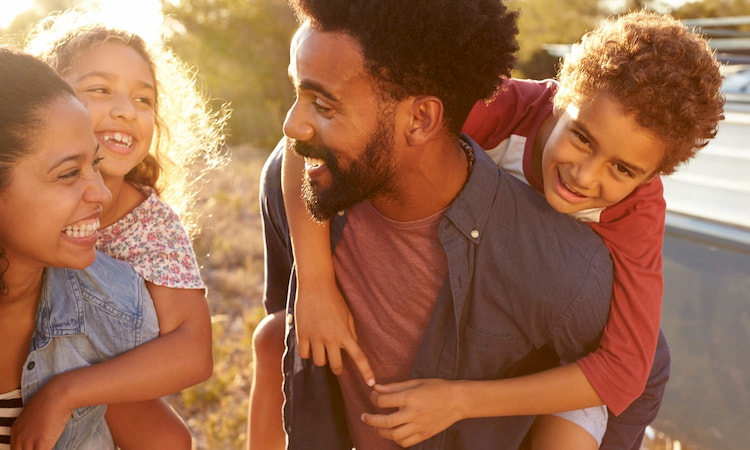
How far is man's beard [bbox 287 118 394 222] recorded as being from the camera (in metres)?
2.06

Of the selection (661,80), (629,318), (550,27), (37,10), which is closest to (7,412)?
(629,318)

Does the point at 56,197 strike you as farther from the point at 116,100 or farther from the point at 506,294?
the point at 506,294

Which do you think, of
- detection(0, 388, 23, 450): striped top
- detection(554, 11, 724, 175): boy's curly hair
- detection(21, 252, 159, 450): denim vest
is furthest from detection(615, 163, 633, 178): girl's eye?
detection(0, 388, 23, 450): striped top

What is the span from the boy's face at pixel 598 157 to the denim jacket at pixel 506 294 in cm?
9

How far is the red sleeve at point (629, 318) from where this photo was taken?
6.38ft

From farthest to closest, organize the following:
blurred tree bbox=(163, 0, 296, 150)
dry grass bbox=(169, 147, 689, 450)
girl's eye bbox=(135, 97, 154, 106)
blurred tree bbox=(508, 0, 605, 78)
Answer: blurred tree bbox=(508, 0, 605, 78) → blurred tree bbox=(163, 0, 296, 150) → dry grass bbox=(169, 147, 689, 450) → girl's eye bbox=(135, 97, 154, 106)

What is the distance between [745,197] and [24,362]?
3.35 m

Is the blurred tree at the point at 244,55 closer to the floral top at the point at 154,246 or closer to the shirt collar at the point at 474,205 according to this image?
the floral top at the point at 154,246

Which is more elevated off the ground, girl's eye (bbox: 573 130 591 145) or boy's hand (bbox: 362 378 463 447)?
girl's eye (bbox: 573 130 591 145)

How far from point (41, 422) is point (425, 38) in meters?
1.38

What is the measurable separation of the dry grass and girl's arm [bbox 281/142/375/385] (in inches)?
24.2

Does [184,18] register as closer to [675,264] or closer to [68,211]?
[675,264]

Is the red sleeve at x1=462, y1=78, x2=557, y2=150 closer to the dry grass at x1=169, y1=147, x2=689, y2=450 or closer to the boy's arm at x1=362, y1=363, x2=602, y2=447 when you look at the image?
the boy's arm at x1=362, y1=363, x2=602, y2=447

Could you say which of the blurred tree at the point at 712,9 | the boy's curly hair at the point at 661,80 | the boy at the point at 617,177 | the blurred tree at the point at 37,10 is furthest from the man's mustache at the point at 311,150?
the blurred tree at the point at 37,10
